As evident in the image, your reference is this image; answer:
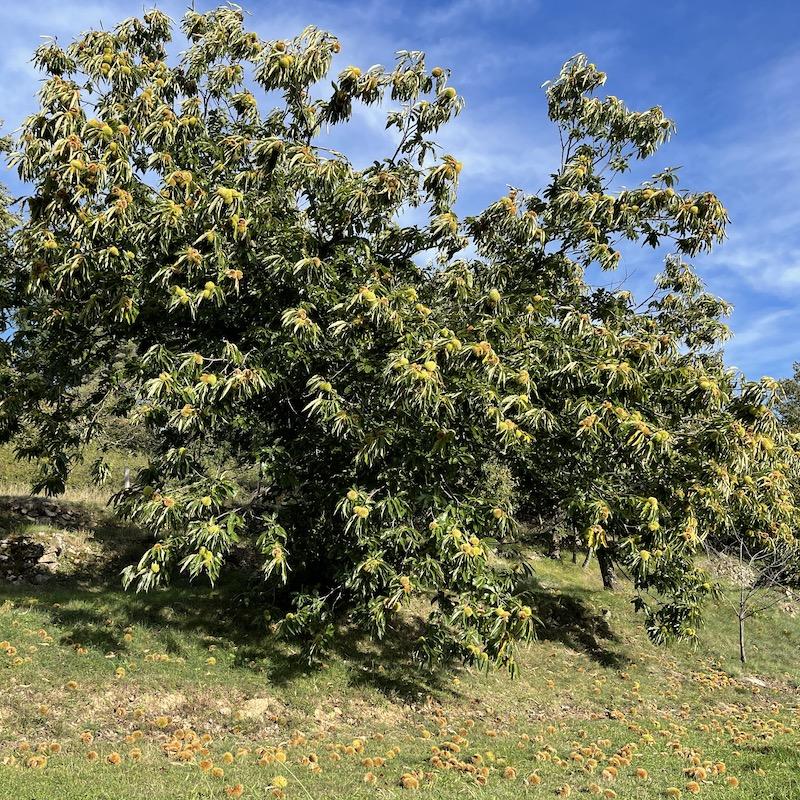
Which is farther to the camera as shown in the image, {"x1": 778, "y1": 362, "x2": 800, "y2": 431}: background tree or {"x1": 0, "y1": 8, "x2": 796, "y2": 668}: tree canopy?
{"x1": 778, "y1": 362, "x2": 800, "y2": 431}: background tree

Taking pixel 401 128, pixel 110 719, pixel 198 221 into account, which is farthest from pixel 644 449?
pixel 110 719

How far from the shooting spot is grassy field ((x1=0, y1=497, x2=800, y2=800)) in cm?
579

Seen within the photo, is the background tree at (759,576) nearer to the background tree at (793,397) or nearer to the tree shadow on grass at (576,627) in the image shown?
the tree shadow on grass at (576,627)

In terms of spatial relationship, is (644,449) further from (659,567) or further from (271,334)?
(271,334)

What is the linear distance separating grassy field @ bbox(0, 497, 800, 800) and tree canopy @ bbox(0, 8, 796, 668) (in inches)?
46.6

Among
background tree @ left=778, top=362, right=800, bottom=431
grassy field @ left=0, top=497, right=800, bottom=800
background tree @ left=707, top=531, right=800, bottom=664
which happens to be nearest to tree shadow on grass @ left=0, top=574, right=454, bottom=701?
grassy field @ left=0, top=497, right=800, bottom=800

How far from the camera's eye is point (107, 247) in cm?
819

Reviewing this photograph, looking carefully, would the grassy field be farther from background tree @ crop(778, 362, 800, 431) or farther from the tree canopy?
background tree @ crop(778, 362, 800, 431)

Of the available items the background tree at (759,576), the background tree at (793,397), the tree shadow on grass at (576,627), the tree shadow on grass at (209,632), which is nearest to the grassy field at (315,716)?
the tree shadow on grass at (209,632)

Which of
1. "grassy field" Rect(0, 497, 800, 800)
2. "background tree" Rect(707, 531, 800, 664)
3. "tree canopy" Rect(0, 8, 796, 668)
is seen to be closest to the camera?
"grassy field" Rect(0, 497, 800, 800)

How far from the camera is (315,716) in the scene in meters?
8.57

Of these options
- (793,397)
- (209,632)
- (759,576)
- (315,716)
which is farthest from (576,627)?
(793,397)

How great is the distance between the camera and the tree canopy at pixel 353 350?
7641 millimetres

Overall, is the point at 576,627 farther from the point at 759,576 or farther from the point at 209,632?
the point at 209,632
